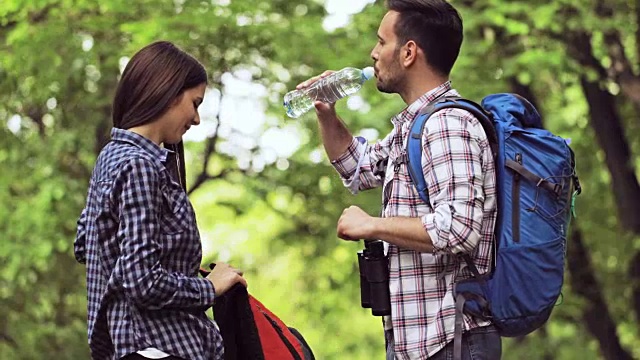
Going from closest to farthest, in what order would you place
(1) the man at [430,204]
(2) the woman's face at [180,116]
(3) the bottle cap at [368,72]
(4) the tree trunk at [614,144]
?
1. (2) the woman's face at [180,116]
2. (1) the man at [430,204]
3. (3) the bottle cap at [368,72]
4. (4) the tree trunk at [614,144]

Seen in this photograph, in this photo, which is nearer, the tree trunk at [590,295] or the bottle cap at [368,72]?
the bottle cap at [368,72]

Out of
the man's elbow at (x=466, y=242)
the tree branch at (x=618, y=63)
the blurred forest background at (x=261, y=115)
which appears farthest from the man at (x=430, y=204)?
the tree branch at (x=618, y=63)

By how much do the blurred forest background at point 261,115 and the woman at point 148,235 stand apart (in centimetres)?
540

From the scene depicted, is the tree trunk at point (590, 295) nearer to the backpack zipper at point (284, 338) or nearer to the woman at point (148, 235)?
the backpack zipper at point (284, 338)

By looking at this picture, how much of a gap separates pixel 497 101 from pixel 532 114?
12 centimetres

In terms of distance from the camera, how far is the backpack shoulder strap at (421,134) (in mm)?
3238

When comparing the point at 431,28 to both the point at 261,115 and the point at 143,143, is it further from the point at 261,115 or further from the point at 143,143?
the point at 261,115

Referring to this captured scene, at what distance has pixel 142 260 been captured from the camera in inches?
111

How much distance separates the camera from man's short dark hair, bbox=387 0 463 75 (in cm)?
342

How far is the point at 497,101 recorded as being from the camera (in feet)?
11.1

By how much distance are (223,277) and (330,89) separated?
1.09m

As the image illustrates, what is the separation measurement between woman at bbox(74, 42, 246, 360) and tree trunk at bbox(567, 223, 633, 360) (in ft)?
28.1

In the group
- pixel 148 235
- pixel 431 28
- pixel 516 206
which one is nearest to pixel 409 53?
pixel 431 28

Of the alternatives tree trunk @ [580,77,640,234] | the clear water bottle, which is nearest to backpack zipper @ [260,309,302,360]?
the clear water bottle
